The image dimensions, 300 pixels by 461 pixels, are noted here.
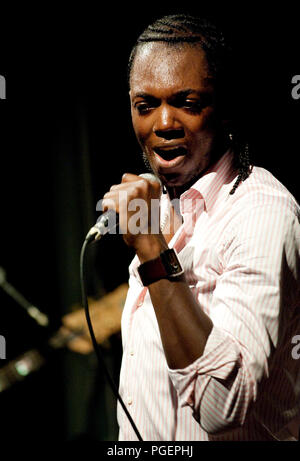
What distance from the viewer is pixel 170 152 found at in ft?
4.38

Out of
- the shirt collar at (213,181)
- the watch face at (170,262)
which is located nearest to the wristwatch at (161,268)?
the watch face at (170,262)

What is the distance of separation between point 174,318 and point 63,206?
8.17 feet

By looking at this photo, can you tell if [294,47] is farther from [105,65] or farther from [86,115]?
[86,115]

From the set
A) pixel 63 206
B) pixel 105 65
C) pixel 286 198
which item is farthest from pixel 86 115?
pixel 286 198

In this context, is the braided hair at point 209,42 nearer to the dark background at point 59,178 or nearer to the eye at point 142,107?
the eye at point 142,107

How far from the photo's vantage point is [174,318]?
1.04m

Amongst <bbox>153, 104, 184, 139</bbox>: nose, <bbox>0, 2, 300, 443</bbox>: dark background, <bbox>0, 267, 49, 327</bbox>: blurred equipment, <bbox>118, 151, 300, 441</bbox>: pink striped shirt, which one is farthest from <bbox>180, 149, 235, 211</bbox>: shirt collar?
<bbox>0, 267, 49, 327</bbox>: blurred equipment

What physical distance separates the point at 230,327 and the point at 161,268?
19cm

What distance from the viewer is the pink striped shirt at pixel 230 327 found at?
1.03 meters

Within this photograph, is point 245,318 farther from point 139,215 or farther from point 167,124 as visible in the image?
point 167,124

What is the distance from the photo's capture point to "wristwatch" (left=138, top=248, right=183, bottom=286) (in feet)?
3.53

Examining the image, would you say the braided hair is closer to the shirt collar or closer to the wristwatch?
the shirt collar

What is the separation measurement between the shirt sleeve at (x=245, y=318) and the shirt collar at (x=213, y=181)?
20cm

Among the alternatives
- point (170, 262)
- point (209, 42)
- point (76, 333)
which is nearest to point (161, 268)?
point (170, 262)
